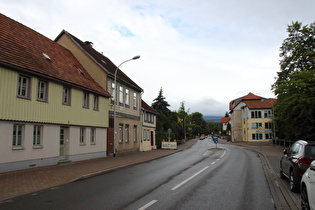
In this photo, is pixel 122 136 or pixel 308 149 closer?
pixel 308 149

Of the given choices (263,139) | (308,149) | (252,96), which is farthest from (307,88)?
(252,96)

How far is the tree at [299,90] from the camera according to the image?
20.1 m

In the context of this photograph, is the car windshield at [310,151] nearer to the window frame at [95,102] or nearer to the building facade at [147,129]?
the window frame at [95,102]

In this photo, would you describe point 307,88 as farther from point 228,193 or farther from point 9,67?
point 9,67

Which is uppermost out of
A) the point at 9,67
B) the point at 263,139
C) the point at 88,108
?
the point at 9,67

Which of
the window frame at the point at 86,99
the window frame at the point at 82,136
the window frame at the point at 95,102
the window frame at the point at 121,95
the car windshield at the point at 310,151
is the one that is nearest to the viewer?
the car windshield at the point at 310,151

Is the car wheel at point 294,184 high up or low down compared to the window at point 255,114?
down

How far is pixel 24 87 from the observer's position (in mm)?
12953

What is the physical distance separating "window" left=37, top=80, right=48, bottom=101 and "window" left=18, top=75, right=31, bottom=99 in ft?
2.30

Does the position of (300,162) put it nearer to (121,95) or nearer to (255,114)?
(121,95)

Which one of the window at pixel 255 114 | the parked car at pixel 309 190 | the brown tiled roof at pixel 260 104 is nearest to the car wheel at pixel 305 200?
the parked car at pixel 309 190

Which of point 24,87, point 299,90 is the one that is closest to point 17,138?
point 24,87

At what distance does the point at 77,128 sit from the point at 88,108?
1.89 meters

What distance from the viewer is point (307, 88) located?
808 inches
